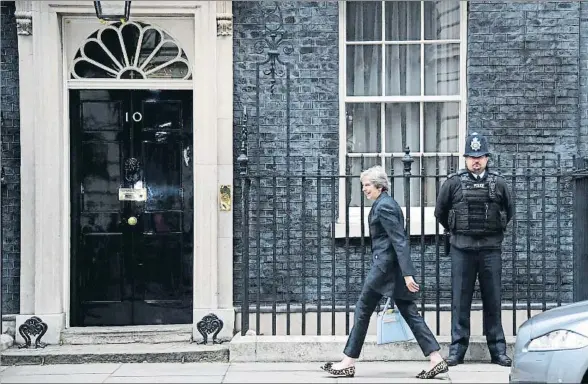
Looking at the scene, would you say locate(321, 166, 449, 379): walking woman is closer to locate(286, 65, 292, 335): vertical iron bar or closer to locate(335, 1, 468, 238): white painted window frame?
locate(286, 65, 292, 335): vertical iron bar

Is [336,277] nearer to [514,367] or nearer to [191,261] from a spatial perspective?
[191,261]

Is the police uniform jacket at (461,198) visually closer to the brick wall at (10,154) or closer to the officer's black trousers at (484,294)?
the officer's black trousers at (484,294)

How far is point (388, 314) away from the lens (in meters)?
8.62

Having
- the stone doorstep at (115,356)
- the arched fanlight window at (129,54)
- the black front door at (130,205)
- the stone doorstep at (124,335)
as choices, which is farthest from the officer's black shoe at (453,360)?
the arched fanlight window at (129,54)

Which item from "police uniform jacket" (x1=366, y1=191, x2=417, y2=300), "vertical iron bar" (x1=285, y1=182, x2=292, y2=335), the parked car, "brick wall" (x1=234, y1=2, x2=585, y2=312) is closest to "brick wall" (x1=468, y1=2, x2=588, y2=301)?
"brick wall" (x1=234, y1=2, x2=585, y2=312)

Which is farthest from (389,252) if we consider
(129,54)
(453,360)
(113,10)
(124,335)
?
(129,54)

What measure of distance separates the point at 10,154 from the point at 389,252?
161 inches

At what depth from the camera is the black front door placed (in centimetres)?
1053

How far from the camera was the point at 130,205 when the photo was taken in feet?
34.7

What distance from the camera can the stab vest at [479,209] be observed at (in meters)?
8.87

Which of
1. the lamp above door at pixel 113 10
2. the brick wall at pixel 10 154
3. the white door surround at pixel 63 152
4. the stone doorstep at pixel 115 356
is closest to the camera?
the stone doorstep at pixel 115 356

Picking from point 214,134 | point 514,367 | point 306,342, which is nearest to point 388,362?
point 306,342

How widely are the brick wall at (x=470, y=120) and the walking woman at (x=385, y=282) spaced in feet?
5.89

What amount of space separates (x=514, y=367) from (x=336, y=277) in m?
3.20
